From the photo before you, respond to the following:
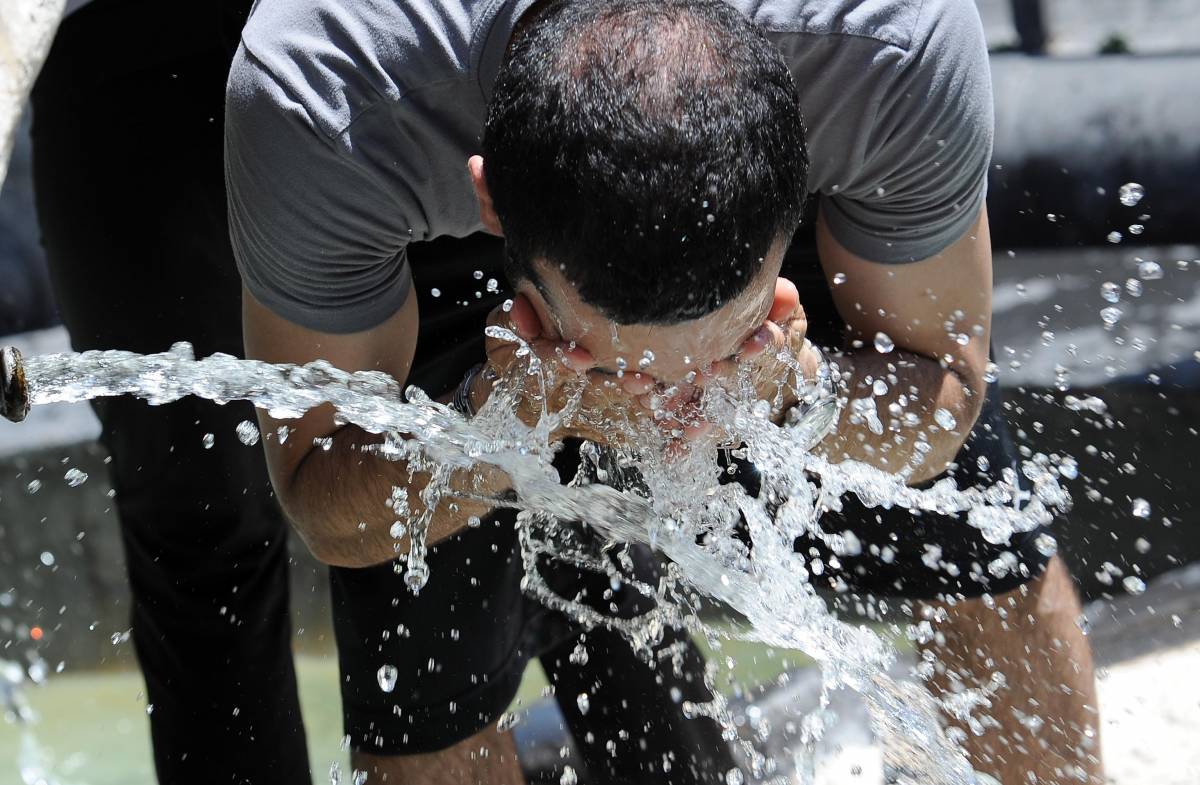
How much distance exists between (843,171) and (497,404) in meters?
0.38

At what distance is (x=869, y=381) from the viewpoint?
53.8 inches

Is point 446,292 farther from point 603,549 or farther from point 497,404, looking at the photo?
point 603,549

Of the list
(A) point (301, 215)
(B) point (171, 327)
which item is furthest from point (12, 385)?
(B) point (171, 327)

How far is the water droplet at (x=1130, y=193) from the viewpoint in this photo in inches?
86.9

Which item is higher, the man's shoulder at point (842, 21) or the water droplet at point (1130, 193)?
the man's shoulder at point (842, 21)

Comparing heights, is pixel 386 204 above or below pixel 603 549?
above

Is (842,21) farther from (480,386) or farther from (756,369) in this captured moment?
(480,386)

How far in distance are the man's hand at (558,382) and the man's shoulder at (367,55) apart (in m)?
0.21

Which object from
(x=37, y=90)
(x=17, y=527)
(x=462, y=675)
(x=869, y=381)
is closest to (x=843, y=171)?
(x=869, y=381)

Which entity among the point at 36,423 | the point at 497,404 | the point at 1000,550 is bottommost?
the point at 36,423

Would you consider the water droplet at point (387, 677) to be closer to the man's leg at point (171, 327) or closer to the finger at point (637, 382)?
the man's leg at point (171, 327)

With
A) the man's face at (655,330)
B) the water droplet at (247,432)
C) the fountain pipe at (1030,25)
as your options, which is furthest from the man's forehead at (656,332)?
the fountain pipe at (1030,25)

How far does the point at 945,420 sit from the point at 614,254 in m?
0.57

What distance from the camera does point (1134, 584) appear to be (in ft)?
7.08
